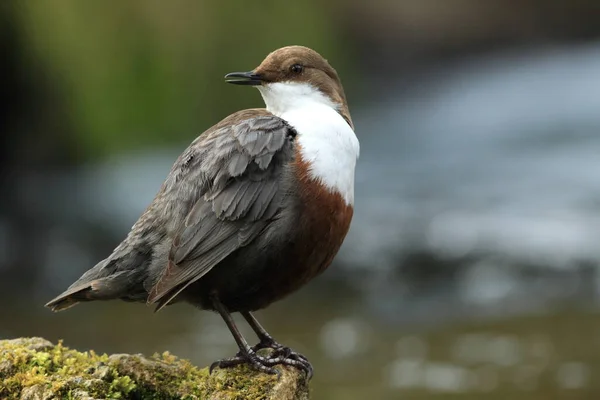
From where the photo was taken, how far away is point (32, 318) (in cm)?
929

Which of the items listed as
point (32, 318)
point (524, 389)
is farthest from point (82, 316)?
point (524, 389)

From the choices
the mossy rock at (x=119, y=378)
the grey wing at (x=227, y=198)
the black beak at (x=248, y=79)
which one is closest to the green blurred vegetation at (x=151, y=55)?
the black beak at (x=248, y=79)

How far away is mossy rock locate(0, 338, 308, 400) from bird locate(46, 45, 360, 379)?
0.32 feet

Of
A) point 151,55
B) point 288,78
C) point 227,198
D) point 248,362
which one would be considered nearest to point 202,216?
point 227,198

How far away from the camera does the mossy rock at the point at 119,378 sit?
11.6ft

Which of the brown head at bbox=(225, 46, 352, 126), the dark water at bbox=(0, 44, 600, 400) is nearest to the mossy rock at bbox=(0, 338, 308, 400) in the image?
the brown head at bbox=(225, 46, 352, 126)

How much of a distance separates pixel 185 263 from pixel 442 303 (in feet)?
19.6

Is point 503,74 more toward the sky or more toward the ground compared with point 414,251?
more toward the sky

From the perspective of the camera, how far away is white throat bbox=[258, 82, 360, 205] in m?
3.85

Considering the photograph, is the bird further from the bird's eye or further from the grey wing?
the bird's eye

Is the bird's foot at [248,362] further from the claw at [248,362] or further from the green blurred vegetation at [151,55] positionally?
the green blurred vegetation at [151,55]

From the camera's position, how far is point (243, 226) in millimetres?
3822

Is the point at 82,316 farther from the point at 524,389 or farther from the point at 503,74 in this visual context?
the point at 503,74

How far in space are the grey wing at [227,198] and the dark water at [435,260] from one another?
3887 millimetres
